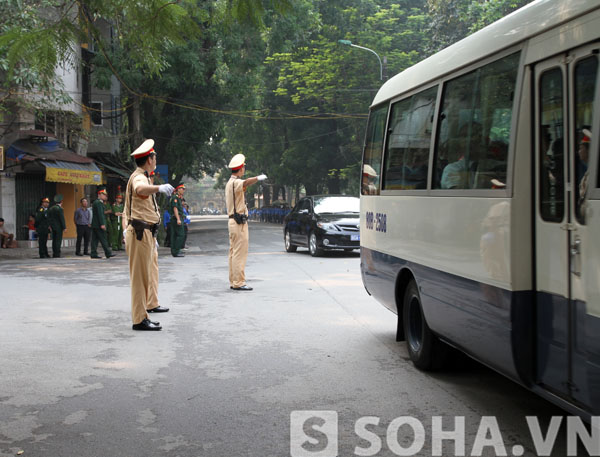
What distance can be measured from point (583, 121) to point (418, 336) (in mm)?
3205

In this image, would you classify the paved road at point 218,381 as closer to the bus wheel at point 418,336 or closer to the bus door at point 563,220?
the bus wheel at point 418,336

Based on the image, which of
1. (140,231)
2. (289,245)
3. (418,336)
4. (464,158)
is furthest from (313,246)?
(464,158)

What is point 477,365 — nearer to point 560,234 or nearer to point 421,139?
point 421,139

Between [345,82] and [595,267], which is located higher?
[345,82]

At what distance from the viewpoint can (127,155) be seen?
31516 mm

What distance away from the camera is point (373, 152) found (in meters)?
7.92

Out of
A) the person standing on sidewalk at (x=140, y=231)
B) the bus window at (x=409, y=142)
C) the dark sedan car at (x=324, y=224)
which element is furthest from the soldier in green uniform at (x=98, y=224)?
the bus window at (x=409, y=142)

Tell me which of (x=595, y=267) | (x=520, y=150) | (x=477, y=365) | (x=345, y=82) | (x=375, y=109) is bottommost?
(x=477, y=365)

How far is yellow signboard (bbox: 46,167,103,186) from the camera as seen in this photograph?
23672 mm

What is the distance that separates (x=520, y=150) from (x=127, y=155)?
94.0ft

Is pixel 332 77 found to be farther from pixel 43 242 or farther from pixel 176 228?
pixel 43 242

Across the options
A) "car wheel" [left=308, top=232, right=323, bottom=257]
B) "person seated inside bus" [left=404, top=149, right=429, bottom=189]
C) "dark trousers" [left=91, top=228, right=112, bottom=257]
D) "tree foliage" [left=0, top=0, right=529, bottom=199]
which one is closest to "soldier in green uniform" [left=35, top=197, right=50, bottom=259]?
"dark trousers" [left=91, top=228, right=112, bottom=257]

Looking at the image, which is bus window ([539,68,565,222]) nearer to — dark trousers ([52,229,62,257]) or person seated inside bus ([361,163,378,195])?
person seated inside bus ([361,163,378,195])

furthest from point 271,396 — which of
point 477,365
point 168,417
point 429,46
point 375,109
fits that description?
point 429,46
